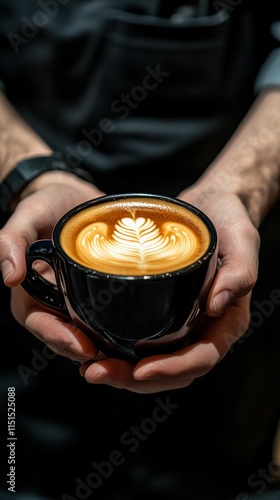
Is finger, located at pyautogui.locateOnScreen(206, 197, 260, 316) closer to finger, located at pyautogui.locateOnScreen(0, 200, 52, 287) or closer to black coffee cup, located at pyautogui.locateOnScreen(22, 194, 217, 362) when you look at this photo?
black coffee cup, located at pyautogui.locateOnScreen(22, 194, 217, 362)

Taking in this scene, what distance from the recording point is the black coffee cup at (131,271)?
90 cm

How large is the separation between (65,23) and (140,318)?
2.85 ft

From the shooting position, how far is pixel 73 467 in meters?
1.48

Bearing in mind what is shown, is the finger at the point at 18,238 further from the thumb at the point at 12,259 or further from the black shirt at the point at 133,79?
the black shirt at the point at 133,79

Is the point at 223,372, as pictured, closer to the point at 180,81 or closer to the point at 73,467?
the point at 73,467

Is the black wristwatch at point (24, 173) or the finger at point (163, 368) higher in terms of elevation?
the black wristwatch at point (24, 173)

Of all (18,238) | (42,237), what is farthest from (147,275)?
(42,237)

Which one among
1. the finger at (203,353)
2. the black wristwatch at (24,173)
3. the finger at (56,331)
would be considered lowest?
the finger at (203,353)

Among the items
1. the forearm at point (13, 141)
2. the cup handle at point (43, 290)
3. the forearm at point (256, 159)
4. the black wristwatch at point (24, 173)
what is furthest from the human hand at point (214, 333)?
the forearm at point (13, 141)

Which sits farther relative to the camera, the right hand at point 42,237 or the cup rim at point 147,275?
the right hand at point 42,237

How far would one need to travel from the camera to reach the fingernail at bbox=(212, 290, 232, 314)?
993 mm

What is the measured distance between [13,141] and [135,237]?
2.00 ft

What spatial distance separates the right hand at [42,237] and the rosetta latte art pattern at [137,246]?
0.38 ft

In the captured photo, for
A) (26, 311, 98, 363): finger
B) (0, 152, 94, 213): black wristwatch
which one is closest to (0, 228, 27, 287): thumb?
(26, 311, 98, 363): finger
